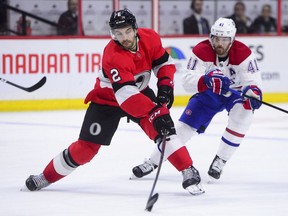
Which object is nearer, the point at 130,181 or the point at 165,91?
the point at 165,91

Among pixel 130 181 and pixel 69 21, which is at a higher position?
pixel 69 21

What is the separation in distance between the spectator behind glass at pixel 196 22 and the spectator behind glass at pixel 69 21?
4.13 feet

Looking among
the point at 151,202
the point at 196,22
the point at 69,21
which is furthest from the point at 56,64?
the point at 151,202

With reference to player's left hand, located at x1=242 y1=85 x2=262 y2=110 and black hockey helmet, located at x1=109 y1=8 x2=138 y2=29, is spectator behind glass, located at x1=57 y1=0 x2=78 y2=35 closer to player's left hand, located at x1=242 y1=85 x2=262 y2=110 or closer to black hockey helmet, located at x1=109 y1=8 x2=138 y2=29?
player's left hand, located at x1=242 y1=85 x2=262 y2=110

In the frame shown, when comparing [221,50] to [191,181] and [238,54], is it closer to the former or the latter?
[238,54]

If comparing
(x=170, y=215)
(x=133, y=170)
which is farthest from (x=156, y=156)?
(x=170, y=215)

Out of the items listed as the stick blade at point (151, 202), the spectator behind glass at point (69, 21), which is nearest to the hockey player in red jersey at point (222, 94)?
the stick blade at point (151, 202)

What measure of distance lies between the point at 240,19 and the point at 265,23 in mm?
298

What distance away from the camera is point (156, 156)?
5.21m

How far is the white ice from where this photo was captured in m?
4.29

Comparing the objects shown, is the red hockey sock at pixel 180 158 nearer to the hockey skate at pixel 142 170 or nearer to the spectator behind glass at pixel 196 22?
the hockey skate at pixel 142 170

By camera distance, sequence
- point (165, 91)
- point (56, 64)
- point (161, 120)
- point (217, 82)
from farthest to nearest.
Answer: point (56, 64)
point (217, 82)
point (165, 91)
point (161, 120)

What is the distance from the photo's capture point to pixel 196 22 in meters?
9.99

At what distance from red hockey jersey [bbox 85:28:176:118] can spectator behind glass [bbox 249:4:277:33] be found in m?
5.57
